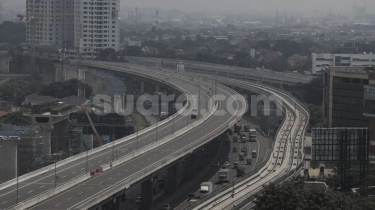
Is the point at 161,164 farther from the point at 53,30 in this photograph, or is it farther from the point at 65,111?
the point at 53,30

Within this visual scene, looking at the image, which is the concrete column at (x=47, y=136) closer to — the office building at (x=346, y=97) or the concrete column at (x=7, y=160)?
the concrete column at (x=7, y=160)

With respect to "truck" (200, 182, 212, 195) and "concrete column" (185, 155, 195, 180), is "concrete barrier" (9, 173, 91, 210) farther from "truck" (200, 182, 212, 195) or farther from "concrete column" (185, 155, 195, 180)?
"concrete column" (185, 155, 195, 180)

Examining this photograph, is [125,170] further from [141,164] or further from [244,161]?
[244,161]

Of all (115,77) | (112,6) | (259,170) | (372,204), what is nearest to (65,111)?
(259,170)

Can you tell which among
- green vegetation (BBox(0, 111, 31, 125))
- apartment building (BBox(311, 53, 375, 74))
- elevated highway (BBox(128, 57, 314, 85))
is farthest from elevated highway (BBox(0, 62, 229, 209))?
apartment building (BBox(311, 53, 375, 74))

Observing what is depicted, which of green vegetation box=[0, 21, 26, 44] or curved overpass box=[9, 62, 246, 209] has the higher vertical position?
green vegetation box=[0, 21, 26, 44]
